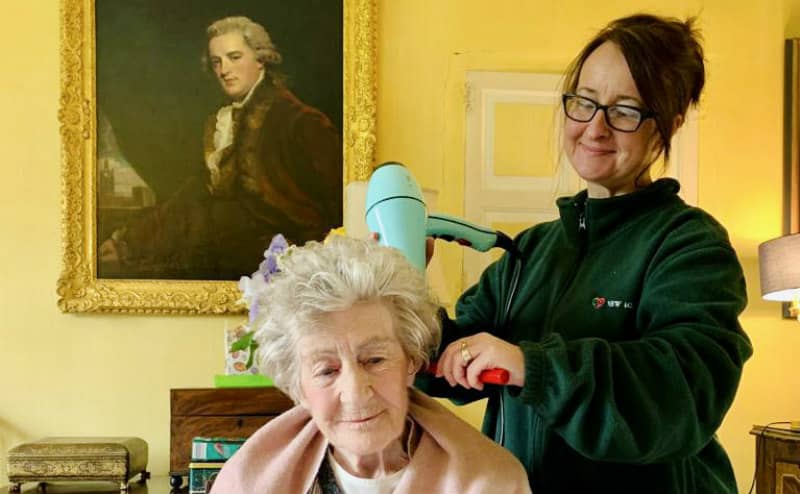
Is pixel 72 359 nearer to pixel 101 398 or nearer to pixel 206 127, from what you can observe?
pixel 101 398

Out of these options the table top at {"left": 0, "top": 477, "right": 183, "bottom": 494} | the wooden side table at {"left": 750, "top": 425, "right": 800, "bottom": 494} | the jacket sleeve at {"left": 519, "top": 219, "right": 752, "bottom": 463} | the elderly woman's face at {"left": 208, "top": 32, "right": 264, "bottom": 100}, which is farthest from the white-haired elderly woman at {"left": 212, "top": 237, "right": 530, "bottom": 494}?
the wooden side table at {"left": 750, "top": 425, "right": 800, "bottom": 494}

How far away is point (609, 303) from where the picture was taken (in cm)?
106

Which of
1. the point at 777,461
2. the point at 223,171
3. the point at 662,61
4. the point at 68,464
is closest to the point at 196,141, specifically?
the point at 223,171

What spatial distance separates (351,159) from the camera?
2.59 meters

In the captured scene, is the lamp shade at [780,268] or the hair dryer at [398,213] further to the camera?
the lamp shade at [780,268]

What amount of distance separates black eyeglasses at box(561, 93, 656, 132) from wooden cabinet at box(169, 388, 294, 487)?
4.10 feet

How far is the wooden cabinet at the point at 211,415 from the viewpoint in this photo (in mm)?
2002

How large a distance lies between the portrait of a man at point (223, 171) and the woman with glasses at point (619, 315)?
1.38 meters

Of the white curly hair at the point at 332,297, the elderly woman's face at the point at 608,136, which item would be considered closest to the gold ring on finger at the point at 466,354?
the white curly hair at the point at 332,297

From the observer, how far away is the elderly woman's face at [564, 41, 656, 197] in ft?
3.58

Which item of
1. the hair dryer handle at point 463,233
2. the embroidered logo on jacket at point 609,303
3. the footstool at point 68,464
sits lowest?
the footstool at point 68,464

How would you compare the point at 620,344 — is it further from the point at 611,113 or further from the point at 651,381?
the point at 611,113

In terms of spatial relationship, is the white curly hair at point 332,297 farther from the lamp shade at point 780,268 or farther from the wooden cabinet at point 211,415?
the lamp shade at point 780,268

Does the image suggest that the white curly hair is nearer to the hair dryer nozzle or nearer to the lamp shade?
the hair dryer nozzle
